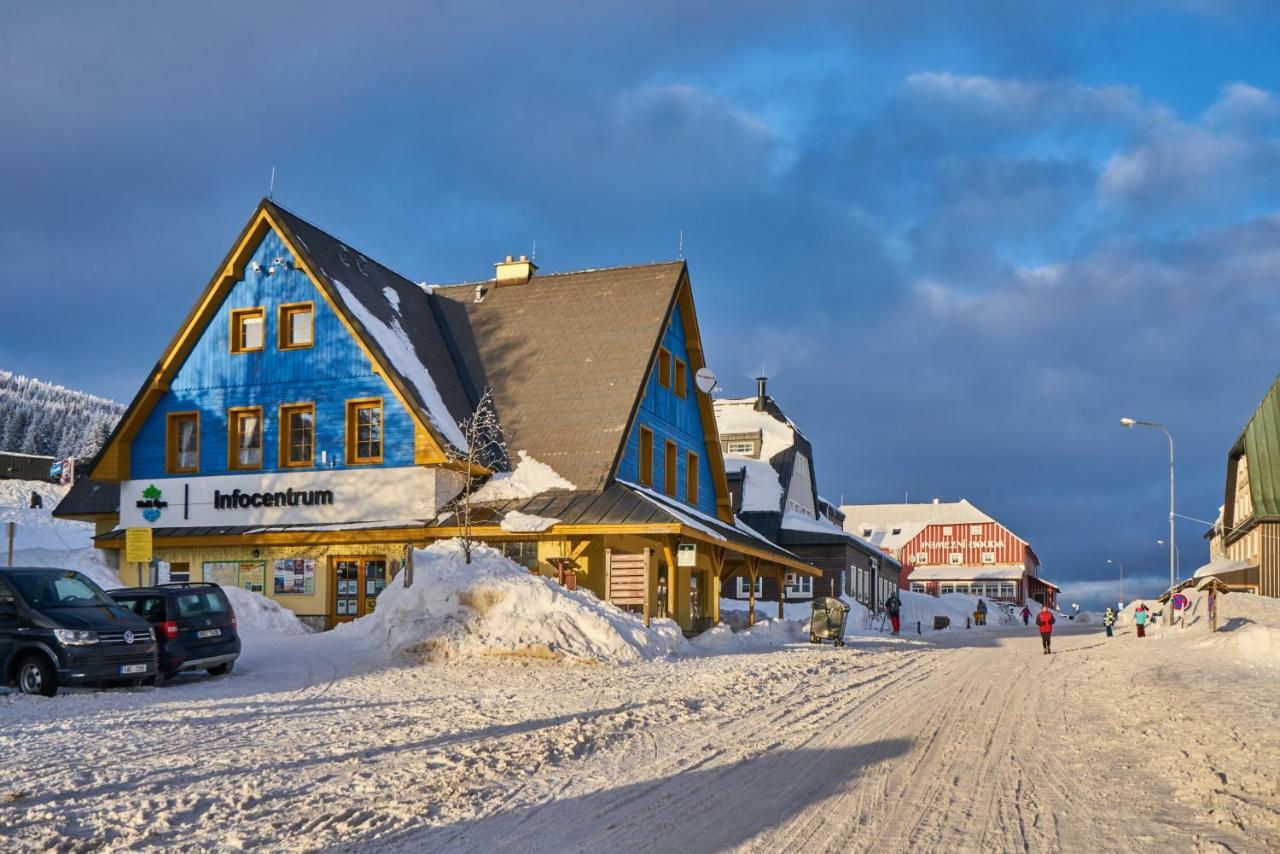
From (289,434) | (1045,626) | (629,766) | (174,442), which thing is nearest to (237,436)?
A: (289,434)

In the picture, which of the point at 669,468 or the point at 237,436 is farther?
the point at 669,468

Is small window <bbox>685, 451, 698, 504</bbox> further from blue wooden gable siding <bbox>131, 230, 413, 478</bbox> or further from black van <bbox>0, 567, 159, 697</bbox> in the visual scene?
black van <bbox>0, 567, 159, 697</bbox>

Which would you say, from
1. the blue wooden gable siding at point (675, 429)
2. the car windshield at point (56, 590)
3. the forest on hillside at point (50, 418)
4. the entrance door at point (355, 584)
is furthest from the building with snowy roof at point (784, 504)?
the forest on hillside at point (50, 418)

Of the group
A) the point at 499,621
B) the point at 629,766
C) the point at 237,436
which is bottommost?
the point at 629,766

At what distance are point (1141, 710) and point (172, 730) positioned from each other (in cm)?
1168

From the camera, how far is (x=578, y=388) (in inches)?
1275

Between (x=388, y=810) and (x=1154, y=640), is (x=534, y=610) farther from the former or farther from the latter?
(x=1154, y=640)

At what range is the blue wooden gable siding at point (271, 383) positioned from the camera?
3077cm

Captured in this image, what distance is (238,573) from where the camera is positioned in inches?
1236

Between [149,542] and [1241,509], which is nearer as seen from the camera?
[149,542]

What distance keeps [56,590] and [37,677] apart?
56.1 inches

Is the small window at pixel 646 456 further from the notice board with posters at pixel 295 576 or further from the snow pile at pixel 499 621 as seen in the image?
the snow pile at pixel 499 621

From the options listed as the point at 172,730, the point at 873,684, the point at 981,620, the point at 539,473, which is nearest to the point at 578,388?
the point at 539,473

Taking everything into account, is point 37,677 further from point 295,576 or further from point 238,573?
point 238,573
